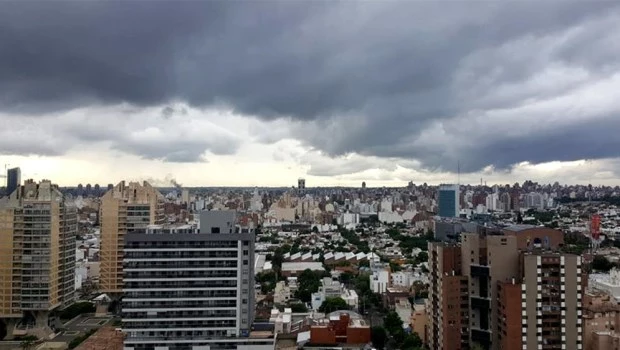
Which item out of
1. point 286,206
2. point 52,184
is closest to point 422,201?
point 286,206

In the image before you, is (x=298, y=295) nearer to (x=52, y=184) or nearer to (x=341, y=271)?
(x=341, y=271)

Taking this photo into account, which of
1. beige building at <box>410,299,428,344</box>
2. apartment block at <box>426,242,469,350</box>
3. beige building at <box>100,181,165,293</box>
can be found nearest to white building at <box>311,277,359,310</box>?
beige building at <box>410,299,428,344</box>

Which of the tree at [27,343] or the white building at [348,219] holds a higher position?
the white building at [348,219]

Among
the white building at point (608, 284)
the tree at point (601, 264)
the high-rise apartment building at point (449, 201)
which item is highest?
the high-rise apartment building at point (449, 201)

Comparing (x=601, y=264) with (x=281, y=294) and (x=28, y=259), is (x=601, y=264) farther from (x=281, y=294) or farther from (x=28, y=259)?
(x=28, y=259)

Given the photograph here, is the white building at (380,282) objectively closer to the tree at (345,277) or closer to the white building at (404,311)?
the tree at (345,277)

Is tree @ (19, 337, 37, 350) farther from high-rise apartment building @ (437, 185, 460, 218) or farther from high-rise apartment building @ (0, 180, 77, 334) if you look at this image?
high-rise apartment building @ (437, 185, 460, 218)

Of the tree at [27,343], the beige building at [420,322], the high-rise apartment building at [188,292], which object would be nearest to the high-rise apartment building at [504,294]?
the beige building at [420,322]
